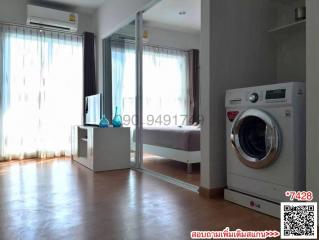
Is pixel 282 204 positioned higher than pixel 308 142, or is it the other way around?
pixel 308 142

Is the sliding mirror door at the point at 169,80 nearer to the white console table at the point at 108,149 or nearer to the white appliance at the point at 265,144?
the white console table at the point at 108,149

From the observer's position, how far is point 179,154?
371 centimetres

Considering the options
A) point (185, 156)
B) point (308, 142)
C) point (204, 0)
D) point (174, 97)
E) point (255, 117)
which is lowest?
point (185, 156)

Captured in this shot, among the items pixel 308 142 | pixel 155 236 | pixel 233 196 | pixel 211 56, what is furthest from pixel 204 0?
pixel 155 236

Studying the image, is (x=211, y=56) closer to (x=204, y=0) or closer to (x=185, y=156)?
(x=204, y=0)

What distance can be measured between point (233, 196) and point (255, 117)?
71cm

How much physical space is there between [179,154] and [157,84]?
167 cm

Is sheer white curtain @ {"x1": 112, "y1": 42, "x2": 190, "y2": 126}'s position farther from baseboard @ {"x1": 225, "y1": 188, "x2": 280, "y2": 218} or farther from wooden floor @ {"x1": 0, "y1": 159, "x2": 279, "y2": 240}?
baseboard @ {"x1": 225, "y1": 188, "x2": 280, "y2": 218}

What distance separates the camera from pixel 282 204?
6.43 feet

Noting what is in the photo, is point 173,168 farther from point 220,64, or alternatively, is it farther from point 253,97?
point 253,97

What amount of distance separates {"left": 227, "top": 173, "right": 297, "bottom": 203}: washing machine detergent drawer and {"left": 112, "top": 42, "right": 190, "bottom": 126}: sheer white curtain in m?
2.32

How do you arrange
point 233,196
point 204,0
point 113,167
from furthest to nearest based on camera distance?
point 113,167 → point 204,0 → point 233,196

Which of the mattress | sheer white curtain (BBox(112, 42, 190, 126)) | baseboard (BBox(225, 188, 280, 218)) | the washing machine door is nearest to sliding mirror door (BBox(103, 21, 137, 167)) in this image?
sheer white curtain (BBox(112, 42, 190, 126))

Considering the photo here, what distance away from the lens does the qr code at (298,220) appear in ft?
5.76
